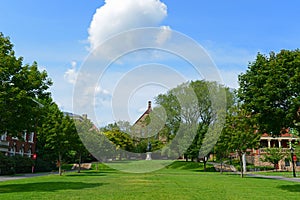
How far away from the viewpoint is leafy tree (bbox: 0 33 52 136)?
18141 millimetres

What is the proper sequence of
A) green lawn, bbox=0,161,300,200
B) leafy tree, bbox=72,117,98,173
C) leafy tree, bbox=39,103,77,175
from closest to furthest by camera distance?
green lawn, bbox=0,161,300,200, leafy tree, bbox=39,103,77,175, leafy tree, bbox=72,117,98,173

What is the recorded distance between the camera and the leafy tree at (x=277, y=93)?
59.6 feet

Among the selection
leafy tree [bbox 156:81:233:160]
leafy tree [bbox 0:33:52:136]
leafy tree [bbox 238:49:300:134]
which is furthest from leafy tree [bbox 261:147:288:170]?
leafy tree [bbox 0:33:52:136]

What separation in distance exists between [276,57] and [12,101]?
1582 cm

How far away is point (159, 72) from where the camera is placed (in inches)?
1428

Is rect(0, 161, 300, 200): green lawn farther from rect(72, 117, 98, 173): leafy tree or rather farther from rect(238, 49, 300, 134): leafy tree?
rect(72, 117, 98, 173): leafy tree

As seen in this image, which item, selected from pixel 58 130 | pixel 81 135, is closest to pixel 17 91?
pixel 58 130

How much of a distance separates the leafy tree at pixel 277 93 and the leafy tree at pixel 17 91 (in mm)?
12801

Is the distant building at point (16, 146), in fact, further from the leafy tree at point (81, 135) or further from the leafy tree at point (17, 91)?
the leafy tree at point (17, 91)

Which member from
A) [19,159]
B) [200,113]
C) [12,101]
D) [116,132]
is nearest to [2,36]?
[12,101]

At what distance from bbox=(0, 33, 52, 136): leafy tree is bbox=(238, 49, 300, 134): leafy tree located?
12.8m

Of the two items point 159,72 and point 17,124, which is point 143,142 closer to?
point 159,72

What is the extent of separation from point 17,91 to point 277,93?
1464 centimetres

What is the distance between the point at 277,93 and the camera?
18.2m
